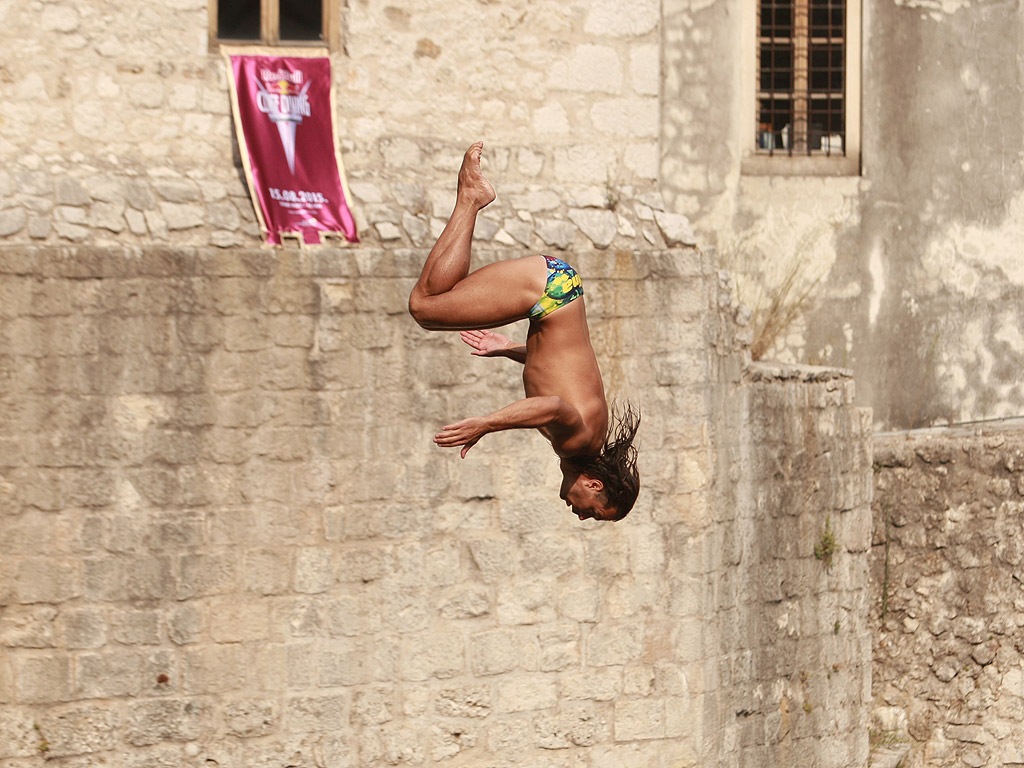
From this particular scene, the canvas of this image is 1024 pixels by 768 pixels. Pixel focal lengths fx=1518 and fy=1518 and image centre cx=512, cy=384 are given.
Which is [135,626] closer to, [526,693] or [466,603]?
[466,603]

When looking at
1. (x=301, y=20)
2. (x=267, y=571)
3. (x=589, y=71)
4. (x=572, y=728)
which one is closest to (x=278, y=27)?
(x=301, y=20)

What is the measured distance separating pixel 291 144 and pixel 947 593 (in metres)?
5.80

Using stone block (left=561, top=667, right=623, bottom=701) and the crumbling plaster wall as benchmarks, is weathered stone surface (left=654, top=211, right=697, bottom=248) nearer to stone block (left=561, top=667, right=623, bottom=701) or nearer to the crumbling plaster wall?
stone block (left=561, top=667, right=623, bottom=701)

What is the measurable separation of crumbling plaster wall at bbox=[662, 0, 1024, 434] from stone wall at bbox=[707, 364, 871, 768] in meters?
1.64

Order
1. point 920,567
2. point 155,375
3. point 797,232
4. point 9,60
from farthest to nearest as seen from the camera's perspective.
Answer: point 797,232, point 920,567, point 9,60, point 155,375

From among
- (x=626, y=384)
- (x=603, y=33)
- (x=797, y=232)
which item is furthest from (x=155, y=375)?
(x=797, y=232)

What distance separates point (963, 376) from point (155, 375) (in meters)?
6.88

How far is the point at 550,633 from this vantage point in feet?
27.9

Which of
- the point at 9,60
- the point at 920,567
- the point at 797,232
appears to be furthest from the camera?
the point at 797,232

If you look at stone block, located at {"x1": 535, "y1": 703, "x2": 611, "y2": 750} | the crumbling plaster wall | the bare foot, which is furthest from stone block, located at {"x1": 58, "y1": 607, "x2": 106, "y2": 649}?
the crumbling plaster wall

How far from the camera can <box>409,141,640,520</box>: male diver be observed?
6.01 metres

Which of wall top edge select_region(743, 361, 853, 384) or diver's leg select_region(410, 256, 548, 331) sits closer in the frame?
diver's leg select_region(410, 256, 548, 331)

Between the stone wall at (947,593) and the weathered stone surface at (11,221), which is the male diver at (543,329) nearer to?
the weathered stone surface at (11,221)

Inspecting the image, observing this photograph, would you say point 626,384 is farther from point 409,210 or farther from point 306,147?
point 306,147
